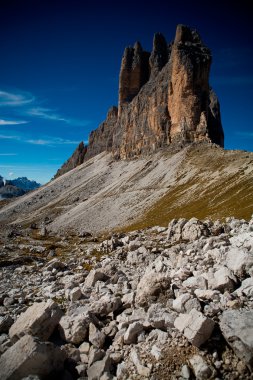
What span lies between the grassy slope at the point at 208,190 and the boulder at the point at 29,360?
34639 mm

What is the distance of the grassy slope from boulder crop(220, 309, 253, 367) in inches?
1218

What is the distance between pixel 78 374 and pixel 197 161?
317 ft

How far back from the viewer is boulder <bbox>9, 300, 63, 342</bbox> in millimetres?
12812

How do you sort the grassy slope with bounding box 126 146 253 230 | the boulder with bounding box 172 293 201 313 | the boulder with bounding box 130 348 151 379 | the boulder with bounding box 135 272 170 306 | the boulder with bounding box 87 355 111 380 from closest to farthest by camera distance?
1. the boulder with bounding box 130 348 151 379
2. the boulder with bounding box 87 355 111 380
3. the boulder with bounding box 172 293 201 313
4. the boulder with bounding box 135 272 170 306
5. the grassy slope with bounding box 126 146 253 230

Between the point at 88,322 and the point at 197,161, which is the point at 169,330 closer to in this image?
the point at 88,322

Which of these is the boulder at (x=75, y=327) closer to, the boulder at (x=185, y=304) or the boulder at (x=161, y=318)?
the boulder at (x=161, y=318)

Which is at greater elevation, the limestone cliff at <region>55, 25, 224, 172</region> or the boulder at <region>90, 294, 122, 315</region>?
the limestone cliff at <region>55, 25, 224, 172</region>

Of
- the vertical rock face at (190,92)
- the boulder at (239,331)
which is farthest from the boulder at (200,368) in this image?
the vertical rock face at (190,92)

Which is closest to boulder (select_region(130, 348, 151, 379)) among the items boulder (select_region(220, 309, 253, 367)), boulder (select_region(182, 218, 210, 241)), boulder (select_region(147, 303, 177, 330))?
boulder (select_region(147, 303, 177, 330))

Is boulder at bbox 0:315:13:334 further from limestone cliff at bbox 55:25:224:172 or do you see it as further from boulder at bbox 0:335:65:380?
limestone cliff at bbox 55:25:224:172

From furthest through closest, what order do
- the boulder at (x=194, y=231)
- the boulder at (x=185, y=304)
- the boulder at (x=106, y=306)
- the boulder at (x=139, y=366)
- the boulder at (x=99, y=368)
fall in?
the boulder at (x=194, y=231)
the boulder at (x=106, y=306)
the boulder at (x=185, y=304)
the boulder at (x=99, y=368)
the boulder at (x=139, y=366)

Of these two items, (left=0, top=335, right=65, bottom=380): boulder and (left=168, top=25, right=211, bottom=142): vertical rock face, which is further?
(left=168, top=25, right=211, bottom=142): vertical rock face

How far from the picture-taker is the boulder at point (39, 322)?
42.0 feet

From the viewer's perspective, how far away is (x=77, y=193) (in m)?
138
